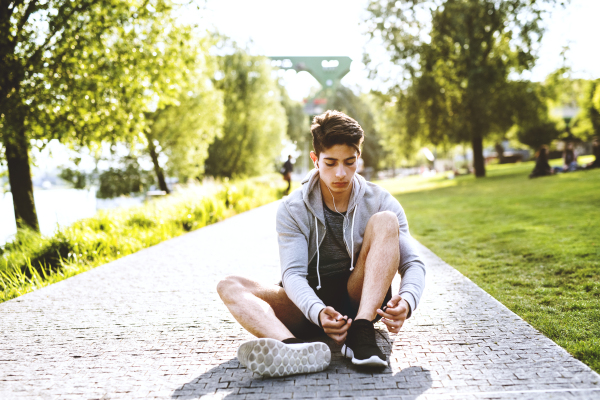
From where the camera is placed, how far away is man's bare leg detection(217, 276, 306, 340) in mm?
2627

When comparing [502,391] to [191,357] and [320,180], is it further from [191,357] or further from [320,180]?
[191,357]

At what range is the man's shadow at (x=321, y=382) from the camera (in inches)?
90.1

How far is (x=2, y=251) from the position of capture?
7.71m

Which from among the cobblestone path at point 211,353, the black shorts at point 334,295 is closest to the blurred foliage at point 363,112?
the cobblestone path at point 211,353

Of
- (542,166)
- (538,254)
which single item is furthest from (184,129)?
(538,254)

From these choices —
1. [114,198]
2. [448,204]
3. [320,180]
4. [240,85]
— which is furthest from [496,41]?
[320,180]

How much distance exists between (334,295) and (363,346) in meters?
0.53

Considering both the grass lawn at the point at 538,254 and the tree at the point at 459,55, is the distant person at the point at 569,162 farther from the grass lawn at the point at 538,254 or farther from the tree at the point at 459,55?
the grass lawn at the point at 538,254

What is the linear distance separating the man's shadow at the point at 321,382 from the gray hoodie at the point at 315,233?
1.24 feet

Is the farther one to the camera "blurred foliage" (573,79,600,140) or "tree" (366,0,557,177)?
"blurred foliage" (573,79,600,140)

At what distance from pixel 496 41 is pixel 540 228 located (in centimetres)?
1815

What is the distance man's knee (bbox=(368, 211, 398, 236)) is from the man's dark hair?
0.43 m

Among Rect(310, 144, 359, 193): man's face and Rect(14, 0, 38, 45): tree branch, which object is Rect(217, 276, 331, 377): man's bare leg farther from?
Rect(14, 0, 38, 45): tree branch

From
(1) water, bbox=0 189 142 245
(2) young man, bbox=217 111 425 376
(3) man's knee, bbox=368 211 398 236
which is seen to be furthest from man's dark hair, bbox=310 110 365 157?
(1) water, bbox=0 189 142 245
